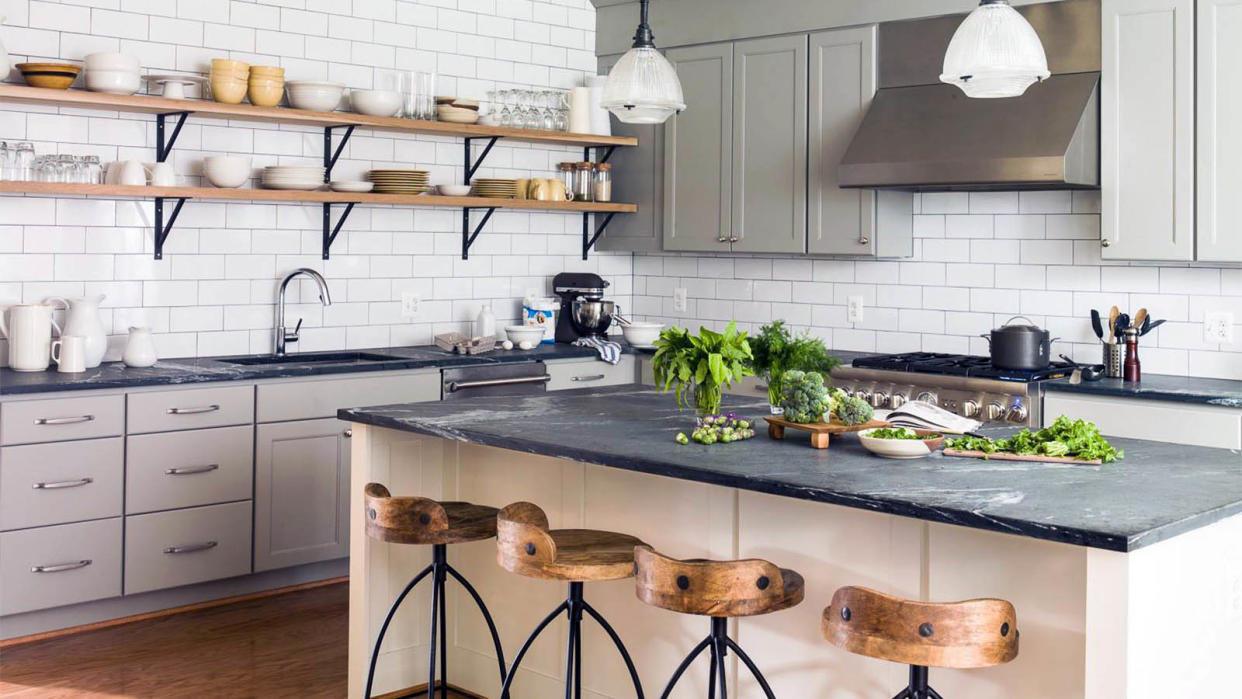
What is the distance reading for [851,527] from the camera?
3.13m

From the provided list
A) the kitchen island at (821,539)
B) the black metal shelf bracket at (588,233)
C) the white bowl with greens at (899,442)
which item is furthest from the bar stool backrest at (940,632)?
the black metal shelf bracket at (588,233)

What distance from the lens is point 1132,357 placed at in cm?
501

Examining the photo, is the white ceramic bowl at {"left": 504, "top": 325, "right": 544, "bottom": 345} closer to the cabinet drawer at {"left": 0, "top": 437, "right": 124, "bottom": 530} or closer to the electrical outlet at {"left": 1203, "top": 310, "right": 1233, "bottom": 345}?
the cabinet drawer at {"left": 0, "top": 437, "right": 124, "bottom": 530}

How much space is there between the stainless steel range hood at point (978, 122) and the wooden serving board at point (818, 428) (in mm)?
1965

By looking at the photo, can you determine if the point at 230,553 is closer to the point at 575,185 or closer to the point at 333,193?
the point at 333,193

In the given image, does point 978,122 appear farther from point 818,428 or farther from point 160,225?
point 160,225

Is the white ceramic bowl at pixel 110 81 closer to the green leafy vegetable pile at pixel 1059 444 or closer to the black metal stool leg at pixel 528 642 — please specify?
the black metal stool leg at pixel 528 642

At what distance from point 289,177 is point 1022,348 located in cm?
308

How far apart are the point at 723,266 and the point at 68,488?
3.45m

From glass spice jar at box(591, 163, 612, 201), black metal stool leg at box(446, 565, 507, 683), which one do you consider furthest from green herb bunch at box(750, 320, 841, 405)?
glass spice jar at box(591, 163, 612, 201)

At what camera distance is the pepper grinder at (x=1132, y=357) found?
16.4 feet

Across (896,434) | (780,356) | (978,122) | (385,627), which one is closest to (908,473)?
(896,434)

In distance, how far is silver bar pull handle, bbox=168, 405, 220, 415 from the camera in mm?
4840

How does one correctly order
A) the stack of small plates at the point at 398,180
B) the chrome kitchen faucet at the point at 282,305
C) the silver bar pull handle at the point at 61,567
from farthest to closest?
the stack of small plates at the point at 398,180, the chrome kitchen faucet at the point at 282,305, the silver bar pull handle at the point at 61,567
